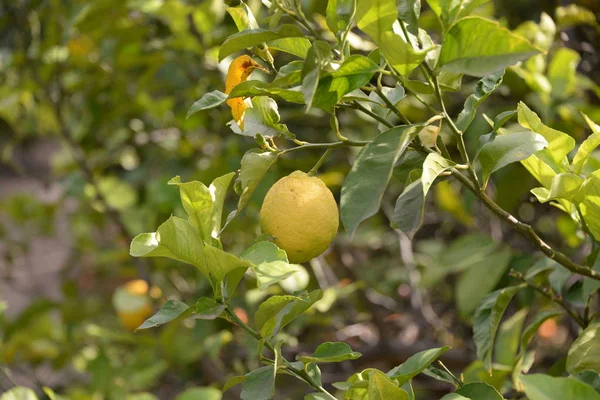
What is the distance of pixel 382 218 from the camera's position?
2273 mm

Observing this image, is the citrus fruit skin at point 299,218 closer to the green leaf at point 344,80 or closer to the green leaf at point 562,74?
the green leaf at point 344,80

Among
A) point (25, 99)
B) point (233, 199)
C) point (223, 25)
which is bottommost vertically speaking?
point (233, 199)

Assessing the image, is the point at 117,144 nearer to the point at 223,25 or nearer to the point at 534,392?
the point at 223,25

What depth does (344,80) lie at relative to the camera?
2.27ft

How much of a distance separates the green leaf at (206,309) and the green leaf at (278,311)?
0.17 ft

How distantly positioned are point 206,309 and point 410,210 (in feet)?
0.77

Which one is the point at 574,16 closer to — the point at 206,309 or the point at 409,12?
the point at 409,12

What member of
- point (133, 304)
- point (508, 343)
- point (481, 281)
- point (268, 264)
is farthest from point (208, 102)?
point (133, 304)

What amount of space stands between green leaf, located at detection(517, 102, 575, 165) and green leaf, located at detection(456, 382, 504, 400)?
26 cm

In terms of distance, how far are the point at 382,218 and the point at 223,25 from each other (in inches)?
29.9

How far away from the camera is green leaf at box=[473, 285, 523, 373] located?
90 cm

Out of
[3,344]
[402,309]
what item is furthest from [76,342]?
[402,309]

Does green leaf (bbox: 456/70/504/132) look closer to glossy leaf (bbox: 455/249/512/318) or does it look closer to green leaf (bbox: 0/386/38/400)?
glossy leaf (bbox: 455/249/512/318)

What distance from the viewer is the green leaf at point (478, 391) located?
0.74 m
